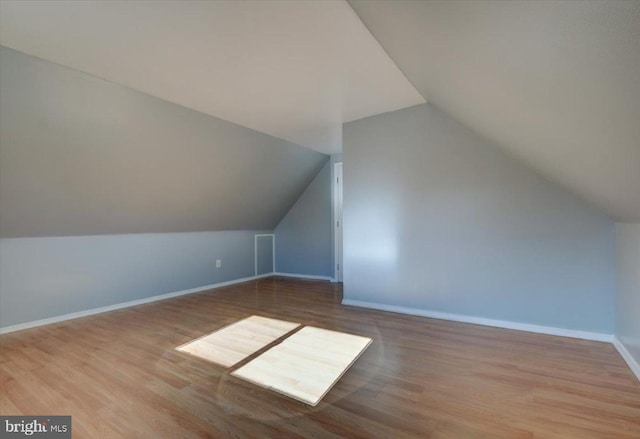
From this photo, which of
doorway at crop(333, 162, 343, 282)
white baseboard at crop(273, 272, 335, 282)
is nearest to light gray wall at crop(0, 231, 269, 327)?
white baseboard at crop(273, 272, 335, 282)

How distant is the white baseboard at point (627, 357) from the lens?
6.05ft

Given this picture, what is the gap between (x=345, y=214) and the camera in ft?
11.6

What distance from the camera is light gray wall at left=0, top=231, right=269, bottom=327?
9.36 feet

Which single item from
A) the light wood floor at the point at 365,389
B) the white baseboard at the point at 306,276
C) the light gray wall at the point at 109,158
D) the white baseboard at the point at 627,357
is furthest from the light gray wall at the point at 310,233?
the white baseboard at the point at 627,357

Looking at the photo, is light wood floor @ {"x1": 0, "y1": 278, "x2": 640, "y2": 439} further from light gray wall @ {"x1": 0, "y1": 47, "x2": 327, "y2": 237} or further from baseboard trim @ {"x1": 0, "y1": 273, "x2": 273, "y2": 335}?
light gray wall @ {"x1": 0, "y1": 47, "x2": 327, "y2": 237}

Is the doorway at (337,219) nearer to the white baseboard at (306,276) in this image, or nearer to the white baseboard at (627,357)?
A: the white baseboard at (306,276)

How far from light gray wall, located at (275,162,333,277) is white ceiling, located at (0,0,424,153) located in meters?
2.44

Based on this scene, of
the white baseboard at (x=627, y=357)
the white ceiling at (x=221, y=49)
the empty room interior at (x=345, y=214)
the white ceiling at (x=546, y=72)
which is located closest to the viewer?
the white ceiling at (x=546, y=72)

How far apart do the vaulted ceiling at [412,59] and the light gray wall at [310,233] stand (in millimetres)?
2589

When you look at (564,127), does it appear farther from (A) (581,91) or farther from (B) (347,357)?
(B) (347,357)

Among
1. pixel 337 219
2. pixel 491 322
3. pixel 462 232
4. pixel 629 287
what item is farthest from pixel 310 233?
pixel 629 287

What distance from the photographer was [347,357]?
212 centimetres

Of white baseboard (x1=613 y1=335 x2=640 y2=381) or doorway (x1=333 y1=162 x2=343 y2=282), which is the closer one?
white baseboard (x1=613 y1=335 x2=640 y2=381)

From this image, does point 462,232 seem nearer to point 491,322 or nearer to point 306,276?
point 491,322
